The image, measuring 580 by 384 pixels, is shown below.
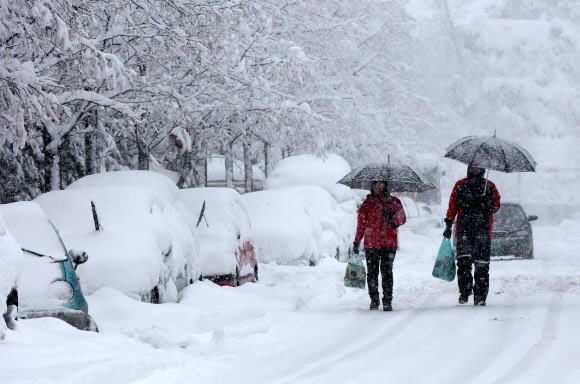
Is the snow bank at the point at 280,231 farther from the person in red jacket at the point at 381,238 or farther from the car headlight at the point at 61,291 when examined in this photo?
the car headlight at the point at 61,291

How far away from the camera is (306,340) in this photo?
779 cm

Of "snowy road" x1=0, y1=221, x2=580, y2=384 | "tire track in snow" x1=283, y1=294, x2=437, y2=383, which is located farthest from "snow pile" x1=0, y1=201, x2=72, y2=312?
"tire track in snow" x1=283, y1=294, x2=437, y2=383

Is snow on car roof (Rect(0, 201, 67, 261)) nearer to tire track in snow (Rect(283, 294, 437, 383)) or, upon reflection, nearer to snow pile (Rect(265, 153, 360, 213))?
tire track in snow (Rect(283, 294, 437, 383))

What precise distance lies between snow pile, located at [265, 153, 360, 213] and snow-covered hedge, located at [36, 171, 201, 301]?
1107 cm

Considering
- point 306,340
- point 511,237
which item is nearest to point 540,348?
point 306,340

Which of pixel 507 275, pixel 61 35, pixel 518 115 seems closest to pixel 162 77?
pixel 61 35

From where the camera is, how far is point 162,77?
14297 millimetres

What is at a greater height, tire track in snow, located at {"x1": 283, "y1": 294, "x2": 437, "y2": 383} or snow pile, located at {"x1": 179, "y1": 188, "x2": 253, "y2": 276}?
snow pile, located at {"x1": 179, "y1": 188, "x2": 253, "y2": 276}

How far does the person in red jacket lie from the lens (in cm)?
1003

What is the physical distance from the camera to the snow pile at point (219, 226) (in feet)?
35.8

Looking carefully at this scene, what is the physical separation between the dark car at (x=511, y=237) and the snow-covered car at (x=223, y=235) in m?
7.67

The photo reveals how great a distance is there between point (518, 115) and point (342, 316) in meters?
57.4

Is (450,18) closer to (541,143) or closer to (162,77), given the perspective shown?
(541,143)

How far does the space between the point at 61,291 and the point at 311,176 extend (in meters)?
15.3
